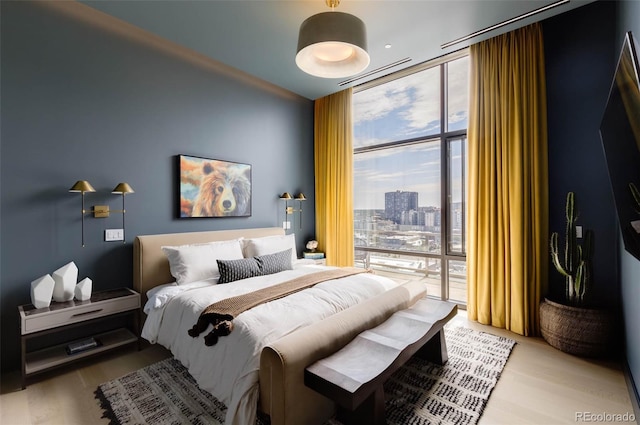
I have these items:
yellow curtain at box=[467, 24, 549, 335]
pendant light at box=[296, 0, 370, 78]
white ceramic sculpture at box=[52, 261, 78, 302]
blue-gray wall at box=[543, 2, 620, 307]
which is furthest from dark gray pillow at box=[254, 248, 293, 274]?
blue-gray wall at box=[543, 2, 620, 307]

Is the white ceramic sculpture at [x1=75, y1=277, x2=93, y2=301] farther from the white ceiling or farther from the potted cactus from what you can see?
the potted cactus

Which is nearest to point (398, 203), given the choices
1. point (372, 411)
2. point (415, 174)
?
point (415, 174)

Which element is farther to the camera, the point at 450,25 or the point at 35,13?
the point at 450,25

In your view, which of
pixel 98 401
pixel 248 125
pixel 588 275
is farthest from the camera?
pixel 248 125

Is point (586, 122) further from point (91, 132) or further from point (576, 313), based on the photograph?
point (91, 132)

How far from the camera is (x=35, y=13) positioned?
2.42m

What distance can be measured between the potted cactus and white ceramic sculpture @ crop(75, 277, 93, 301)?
13.3ft

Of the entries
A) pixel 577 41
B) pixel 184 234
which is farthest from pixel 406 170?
pixel 184 234

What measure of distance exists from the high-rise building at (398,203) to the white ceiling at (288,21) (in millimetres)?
1718

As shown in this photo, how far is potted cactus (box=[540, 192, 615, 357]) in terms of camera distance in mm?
2420

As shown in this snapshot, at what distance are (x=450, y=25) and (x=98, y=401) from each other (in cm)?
→ 422

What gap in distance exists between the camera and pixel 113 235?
283 cm

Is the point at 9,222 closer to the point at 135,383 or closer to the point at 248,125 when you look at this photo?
the point at 135,383

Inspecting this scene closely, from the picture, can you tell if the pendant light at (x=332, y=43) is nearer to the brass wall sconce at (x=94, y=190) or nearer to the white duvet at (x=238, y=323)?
the white duvet at (x=238, y=323)
